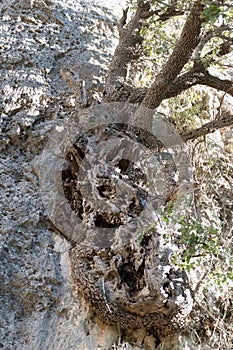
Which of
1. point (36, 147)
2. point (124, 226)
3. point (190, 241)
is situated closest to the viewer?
point (190, 241)

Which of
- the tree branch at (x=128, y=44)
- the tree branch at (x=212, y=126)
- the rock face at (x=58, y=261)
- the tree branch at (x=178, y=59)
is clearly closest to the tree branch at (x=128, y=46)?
the tree branch at (x=128, y=44)

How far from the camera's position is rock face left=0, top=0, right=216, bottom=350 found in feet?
7.62

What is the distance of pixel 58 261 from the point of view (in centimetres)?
272

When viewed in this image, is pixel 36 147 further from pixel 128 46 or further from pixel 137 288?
pixel 137 288

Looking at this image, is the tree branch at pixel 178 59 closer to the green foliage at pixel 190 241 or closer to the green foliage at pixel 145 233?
the green foliage at pixel 190 241

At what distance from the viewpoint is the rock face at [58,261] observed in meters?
2.32

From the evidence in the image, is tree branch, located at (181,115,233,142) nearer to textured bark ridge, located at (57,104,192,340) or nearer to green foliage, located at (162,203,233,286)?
textured bark ridge, located at (57,104,192,340)

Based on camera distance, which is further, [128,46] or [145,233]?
[128,46]

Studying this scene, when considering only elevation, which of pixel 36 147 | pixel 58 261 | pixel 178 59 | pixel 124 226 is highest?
pixel 178 59

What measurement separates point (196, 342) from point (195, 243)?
0.63 metres

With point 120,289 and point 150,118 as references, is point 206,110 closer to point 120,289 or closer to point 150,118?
point 150,118

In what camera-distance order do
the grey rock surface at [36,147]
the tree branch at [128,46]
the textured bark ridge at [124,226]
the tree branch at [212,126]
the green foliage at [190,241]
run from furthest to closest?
the tree branch at [128,46], the tree branch at [212,126], the grey rock surface at [36,147], the textured bark ridge at [124,226], the green foliage at [190,241]

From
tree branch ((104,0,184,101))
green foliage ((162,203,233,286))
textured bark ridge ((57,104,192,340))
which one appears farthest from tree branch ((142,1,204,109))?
green foliage ((162,203,233,286))

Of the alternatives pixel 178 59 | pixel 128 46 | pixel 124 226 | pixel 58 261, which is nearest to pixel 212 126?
pixel 178 59
